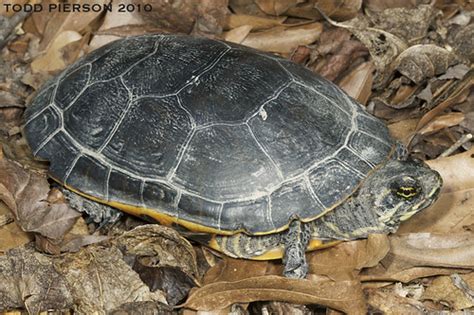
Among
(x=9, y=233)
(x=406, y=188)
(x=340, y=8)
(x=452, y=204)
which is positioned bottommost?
(x=9, y=233)

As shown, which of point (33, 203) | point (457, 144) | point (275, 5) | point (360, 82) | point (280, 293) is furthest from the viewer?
point (275, 5)

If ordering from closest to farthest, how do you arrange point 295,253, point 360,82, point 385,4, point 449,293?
point 295,253 < point 449,293 < point 360,82 < point 385,4

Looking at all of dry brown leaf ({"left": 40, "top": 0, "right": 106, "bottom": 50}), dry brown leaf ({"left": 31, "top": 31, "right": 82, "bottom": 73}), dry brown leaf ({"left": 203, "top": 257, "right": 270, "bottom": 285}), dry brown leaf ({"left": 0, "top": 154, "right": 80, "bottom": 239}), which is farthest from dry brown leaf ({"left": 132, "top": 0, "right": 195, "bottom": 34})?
dry brown leaf ({"left": 203, "top": 257, "right": 270, "bottom": 285})

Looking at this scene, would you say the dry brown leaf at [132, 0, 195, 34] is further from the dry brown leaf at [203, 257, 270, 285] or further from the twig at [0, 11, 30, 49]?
the dry brown leaf at [203, 257, 270, 285]

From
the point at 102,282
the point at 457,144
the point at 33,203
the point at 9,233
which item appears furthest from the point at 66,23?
the point at 457,144

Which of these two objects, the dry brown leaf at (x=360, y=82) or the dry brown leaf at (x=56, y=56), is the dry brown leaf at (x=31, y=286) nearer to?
the dry brown leaf at (x=56, y=56)

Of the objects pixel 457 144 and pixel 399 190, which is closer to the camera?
pixel 399 190

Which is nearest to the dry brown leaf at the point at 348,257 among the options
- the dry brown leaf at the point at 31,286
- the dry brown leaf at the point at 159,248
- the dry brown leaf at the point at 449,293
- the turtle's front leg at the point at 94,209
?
the dry brown leaf at the point at 449,293

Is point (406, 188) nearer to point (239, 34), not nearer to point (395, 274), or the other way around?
point (395, 274)
